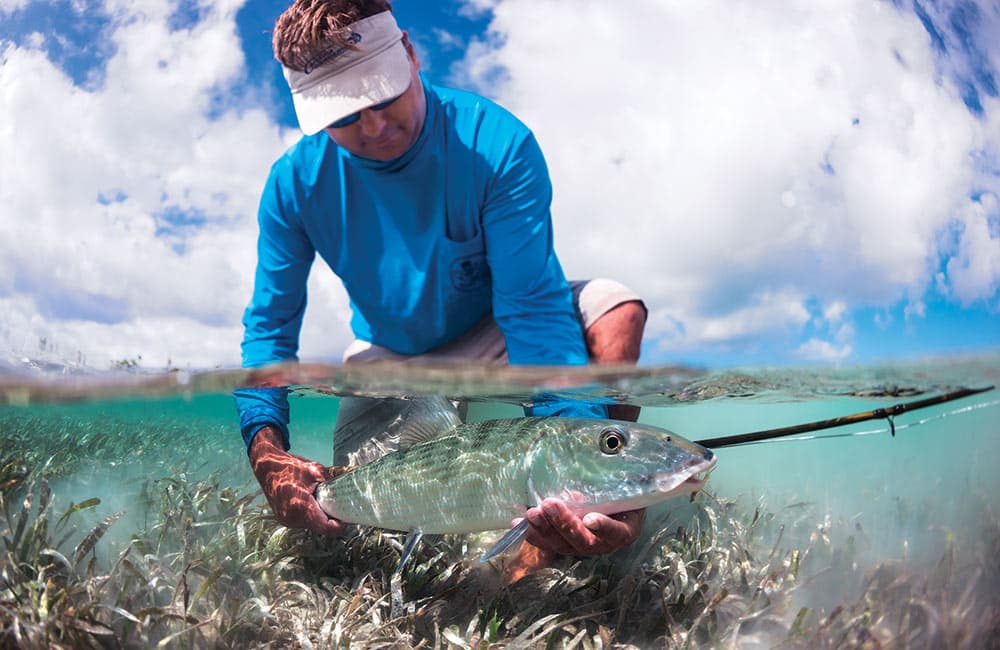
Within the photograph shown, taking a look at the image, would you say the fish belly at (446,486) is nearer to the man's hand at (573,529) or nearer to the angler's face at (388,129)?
the man's hand at (573,529)

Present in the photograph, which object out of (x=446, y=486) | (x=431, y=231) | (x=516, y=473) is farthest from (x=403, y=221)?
(x=516, y=473)

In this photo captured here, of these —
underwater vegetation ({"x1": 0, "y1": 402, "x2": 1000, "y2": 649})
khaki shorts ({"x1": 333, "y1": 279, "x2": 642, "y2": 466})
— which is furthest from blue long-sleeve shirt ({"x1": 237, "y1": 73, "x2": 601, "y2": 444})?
underwater vegetation ({"x1": 0, "y1": 402, "x2": 1000, "y2": 649})

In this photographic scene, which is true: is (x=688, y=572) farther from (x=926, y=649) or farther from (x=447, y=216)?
(x=447, y=216)

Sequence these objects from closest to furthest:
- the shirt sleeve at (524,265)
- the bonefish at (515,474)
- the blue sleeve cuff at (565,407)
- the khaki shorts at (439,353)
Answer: the bonefish at (515,474), the blue sleeve cuff at (565,407), the shirt sleeve at (524,265), the khaki shorts at (439,353)

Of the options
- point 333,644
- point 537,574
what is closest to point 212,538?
point 333,644

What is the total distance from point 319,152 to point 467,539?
115 inches

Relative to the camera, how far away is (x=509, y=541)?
2.58 m

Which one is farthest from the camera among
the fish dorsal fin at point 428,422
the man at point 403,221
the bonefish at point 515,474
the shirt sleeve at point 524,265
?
the shirt sleeve at point 524,265

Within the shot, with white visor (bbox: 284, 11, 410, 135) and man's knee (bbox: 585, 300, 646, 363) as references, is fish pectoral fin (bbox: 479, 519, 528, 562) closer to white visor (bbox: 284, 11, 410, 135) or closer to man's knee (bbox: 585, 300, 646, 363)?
man's knee (bbox: 585, 300, 646, 363)

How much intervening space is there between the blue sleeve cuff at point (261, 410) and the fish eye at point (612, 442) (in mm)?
2531

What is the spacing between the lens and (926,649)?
116 inches

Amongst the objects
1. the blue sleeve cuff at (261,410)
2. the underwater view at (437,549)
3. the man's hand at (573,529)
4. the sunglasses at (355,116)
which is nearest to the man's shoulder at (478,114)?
the sunglasses at (355,116)

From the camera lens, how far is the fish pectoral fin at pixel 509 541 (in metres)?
2.50

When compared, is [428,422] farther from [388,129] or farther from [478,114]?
[478,114]
